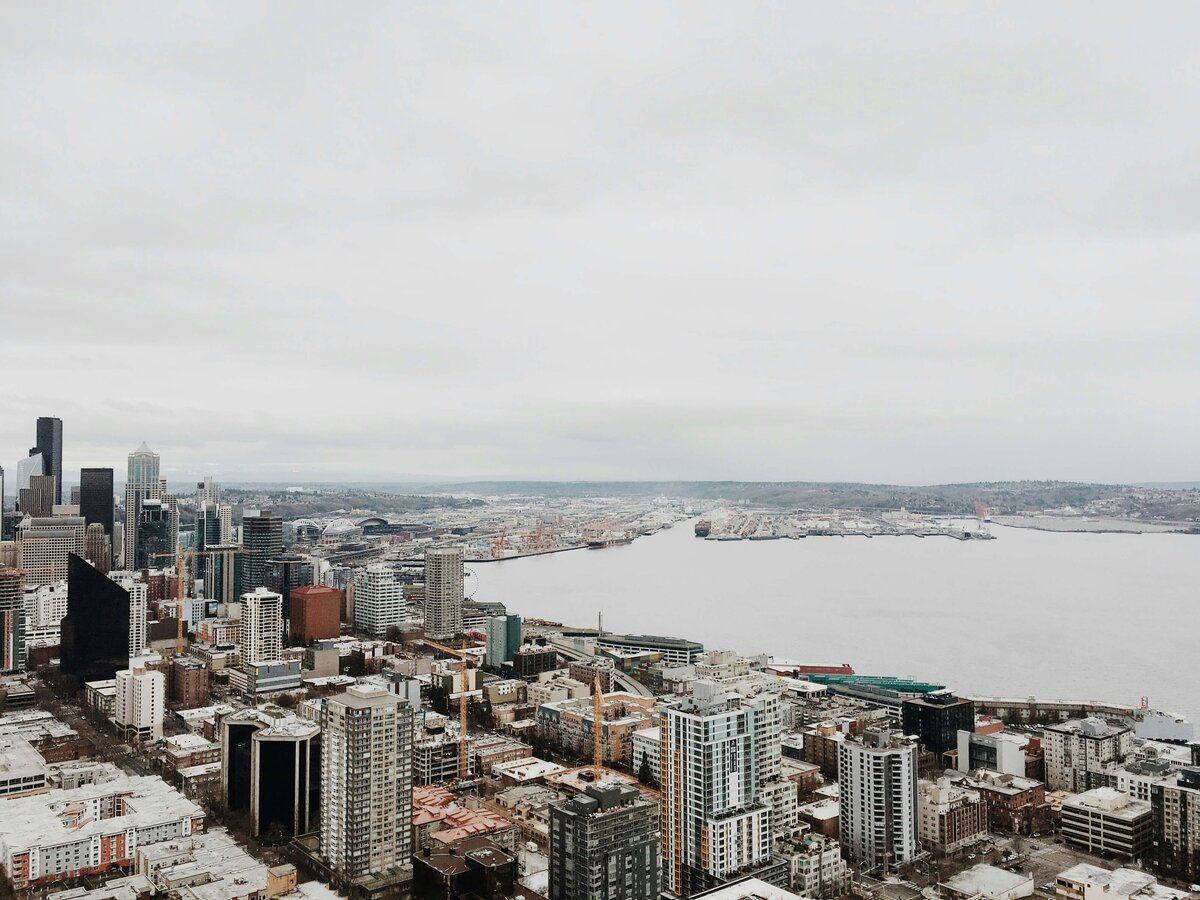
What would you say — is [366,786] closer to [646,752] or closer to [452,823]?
[452,823]

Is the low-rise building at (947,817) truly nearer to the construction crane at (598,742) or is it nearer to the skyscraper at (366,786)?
the construction crane at (598,742)

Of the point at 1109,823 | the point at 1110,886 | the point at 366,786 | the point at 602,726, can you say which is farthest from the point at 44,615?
the point at 1110,886

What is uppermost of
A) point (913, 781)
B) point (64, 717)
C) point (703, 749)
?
point (703, 749)

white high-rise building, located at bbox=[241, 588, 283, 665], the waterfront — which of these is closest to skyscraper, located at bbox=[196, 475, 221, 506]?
the waterfront

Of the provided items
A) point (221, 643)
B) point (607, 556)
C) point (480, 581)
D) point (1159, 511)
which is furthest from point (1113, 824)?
point (1159, 511)

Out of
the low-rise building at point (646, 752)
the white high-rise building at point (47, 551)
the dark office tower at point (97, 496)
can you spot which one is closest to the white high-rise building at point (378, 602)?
the white high-rise building at point (47, 551)

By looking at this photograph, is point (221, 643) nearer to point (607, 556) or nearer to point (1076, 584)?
point (607, 556)
